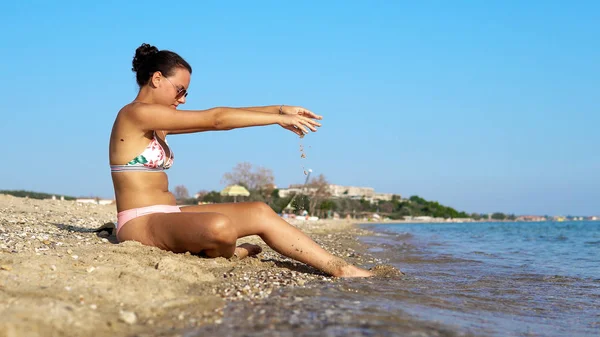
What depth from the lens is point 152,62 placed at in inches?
169

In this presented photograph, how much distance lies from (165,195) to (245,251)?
3.16 feet

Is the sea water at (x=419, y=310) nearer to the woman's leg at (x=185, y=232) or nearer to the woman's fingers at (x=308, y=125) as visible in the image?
the woman's leg at (x=185, y=232)

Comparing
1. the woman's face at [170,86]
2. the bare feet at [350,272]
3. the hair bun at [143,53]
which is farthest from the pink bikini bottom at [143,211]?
the bare feet at [350,272]

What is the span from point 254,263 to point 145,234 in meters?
1.00

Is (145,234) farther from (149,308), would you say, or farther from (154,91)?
(149,308)

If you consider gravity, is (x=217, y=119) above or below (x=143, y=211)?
above

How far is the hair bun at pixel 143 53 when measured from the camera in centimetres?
436

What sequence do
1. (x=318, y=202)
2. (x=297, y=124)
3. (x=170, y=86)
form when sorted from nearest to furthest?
(x=297, y=124) → (x=170, y=86) → (x=318, y=202)

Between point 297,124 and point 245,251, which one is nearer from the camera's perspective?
point 297,124

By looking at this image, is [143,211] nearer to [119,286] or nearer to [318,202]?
[119,286]

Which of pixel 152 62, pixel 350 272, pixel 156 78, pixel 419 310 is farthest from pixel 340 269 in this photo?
pixel 152 62

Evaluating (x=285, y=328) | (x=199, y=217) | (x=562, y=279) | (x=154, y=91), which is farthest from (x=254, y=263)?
(x=562, y=279)

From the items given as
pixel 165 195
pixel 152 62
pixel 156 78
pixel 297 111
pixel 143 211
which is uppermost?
pixel 152 62

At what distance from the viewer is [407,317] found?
292 cm
